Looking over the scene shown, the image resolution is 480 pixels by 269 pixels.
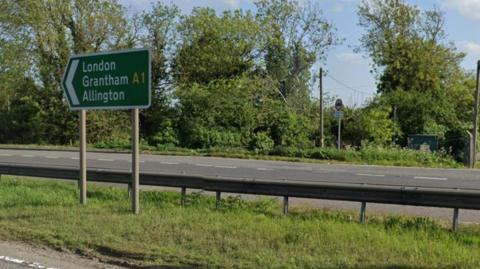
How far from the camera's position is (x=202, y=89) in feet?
121

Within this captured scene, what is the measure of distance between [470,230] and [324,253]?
3.50 m

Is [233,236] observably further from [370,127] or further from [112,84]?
[370,127]

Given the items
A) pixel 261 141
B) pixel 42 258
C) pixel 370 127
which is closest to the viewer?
pixel 42 258

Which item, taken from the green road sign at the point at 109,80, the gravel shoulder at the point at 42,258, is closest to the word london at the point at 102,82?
the green road sign at the point at 109,80

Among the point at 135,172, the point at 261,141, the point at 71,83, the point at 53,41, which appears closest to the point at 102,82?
the point at 71,83

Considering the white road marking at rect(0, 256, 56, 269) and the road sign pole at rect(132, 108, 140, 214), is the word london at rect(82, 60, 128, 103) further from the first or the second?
the white road marking at rect(0, 256, 56, 269)

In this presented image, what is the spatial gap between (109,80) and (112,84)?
104 mm

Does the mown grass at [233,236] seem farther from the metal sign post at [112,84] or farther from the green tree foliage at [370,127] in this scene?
the green tree foliage at [370,127]

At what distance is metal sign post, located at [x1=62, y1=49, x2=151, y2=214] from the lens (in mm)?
9305

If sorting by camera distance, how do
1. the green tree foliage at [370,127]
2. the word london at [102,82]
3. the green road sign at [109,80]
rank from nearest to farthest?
1. the green road sign at [109,80]
2. the word london at [102,82]
3. the green tree foliage at [370,127]

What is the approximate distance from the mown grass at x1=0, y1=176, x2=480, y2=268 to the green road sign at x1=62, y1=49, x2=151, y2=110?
189 cm

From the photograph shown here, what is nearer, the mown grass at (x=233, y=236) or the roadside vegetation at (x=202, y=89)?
the mown grass at (x=233, y=236)

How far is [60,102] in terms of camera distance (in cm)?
3841

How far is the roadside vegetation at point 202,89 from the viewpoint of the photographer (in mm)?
35031
